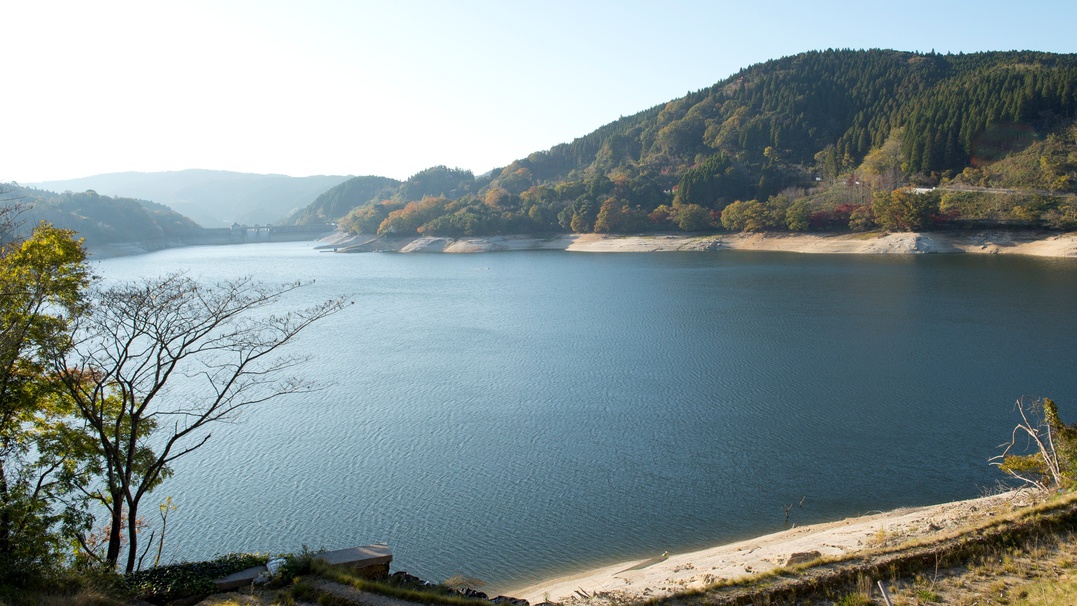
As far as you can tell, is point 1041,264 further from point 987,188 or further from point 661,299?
point 661,299

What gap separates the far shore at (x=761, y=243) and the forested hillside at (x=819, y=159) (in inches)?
47.9

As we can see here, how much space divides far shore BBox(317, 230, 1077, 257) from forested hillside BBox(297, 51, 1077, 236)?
1.22 meters

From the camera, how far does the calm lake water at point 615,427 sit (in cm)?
1117

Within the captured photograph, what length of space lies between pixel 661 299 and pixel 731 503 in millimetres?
23044

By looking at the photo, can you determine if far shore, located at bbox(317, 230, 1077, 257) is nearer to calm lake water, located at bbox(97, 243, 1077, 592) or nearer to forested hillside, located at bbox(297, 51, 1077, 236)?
forested hillside, located at bbox(297, 51, 1077, 236)

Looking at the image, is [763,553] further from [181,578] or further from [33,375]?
[33,375]

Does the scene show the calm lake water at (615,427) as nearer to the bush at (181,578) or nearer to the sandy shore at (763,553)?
the sandy shore at (763,553)

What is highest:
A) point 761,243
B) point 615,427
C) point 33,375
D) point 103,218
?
Answer: point 103,218

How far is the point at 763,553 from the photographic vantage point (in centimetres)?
881

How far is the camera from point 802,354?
21750 mm

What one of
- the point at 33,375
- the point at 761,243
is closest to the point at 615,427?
the point at 33,375

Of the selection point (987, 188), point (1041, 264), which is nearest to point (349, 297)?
point (1041, 264)

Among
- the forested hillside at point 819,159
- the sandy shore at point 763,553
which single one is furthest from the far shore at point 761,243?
the sandy shore at point 763,553

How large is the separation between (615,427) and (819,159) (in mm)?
71119
